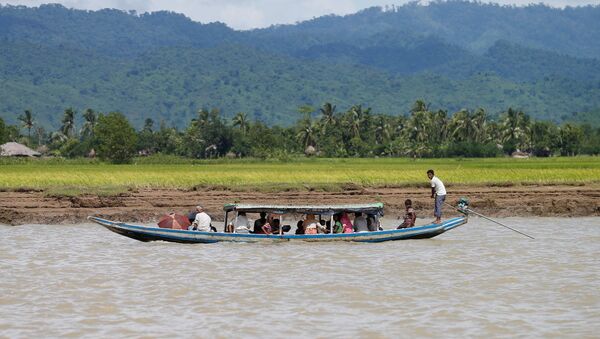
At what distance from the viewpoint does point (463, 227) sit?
100 feet

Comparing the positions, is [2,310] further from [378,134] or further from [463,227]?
[378,134]

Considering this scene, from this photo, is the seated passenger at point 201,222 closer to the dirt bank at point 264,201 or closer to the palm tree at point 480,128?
the dirt bank at point 264,201

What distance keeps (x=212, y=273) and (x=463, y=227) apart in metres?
12.7

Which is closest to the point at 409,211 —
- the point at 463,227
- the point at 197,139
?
the point at 463,227

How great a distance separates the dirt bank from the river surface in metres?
5.22

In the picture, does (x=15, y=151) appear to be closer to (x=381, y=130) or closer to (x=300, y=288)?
(x=381, y=130)

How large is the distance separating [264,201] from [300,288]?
1756cm

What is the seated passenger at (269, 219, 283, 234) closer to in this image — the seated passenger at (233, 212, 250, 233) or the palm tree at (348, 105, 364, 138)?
the seated passenger at (233, 212, 250, 233)

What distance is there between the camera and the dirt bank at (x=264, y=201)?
104 ft

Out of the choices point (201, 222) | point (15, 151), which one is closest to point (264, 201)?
point (201, 222)

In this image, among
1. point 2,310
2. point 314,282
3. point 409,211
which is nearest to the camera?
point 2,310

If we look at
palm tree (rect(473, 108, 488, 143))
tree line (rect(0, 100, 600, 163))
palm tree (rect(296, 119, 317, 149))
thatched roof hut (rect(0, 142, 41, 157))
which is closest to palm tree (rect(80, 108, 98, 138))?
tree line (rect(0, 100, 600, 163))

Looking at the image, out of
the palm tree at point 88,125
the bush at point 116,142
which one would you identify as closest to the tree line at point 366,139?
the palm tree at point 88,125

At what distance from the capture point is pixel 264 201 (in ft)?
116
